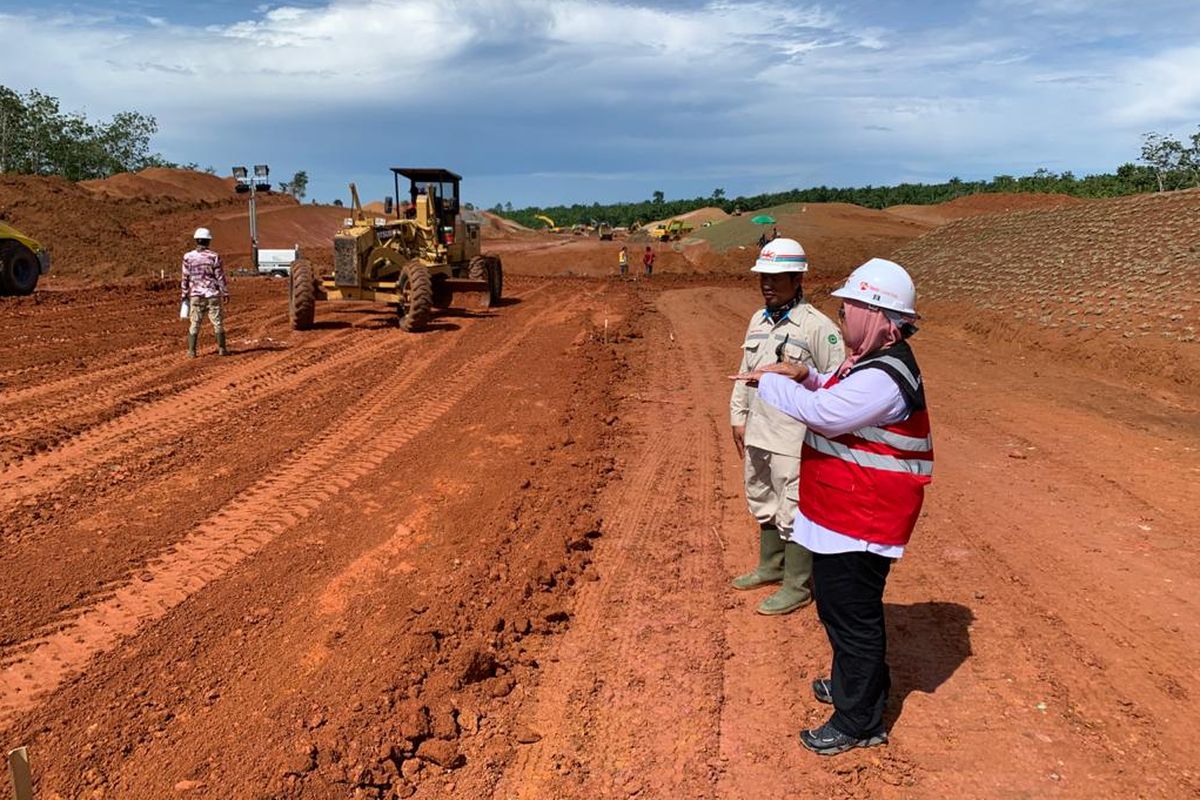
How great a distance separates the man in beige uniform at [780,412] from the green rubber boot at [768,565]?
0.04ft

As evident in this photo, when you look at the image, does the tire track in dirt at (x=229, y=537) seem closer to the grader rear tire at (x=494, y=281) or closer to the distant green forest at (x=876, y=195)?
the grader rear tire at (x=494, y=281)

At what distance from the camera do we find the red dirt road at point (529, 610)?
3062 mm

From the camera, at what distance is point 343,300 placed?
14641mm

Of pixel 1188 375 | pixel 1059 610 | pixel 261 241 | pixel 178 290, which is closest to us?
pixel 1059 610

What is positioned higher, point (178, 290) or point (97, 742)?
point (178, 290)

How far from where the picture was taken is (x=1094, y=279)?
51.2 feet

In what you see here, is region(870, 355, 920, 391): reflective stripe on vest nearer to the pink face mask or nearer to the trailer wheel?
the pink face mask

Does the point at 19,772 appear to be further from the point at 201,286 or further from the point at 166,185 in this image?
the point at 166,185

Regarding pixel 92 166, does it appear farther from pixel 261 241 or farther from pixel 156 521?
pixel 156 521

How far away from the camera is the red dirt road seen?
306 cm

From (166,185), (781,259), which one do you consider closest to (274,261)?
(781,259)

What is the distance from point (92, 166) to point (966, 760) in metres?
68.9

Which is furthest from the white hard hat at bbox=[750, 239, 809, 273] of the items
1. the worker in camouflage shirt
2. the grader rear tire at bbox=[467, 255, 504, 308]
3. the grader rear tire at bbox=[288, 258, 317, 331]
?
the grader rear tire at bbox=[467, 255, 504, 308]

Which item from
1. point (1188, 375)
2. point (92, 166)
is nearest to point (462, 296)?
point (1188, 375)
